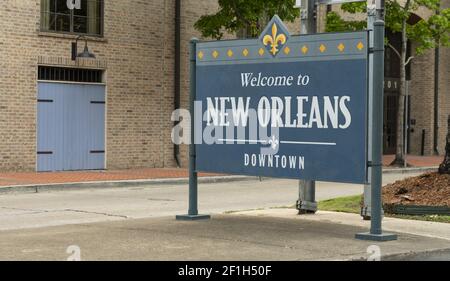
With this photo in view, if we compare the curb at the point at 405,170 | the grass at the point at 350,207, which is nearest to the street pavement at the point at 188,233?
the grass at the point at 350,207

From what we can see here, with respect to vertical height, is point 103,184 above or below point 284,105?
below

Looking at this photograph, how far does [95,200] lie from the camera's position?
16.4 meters

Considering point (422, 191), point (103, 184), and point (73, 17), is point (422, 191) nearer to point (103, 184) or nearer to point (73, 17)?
point (103, 184)

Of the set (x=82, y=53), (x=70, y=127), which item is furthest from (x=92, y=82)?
(x=70, y=127)

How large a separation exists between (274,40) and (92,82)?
13164 millimetres

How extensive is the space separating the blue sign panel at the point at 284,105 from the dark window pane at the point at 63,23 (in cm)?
1155

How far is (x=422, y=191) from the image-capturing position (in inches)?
519

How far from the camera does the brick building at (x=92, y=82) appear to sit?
71.1ft

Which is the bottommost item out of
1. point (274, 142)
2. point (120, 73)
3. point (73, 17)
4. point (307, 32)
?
point (274, 142)

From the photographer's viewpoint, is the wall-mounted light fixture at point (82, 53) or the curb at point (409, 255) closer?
the curb at point (409, 255)

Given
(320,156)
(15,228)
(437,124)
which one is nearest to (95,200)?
(15,228)

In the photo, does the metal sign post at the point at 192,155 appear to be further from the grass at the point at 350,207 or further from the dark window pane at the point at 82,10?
the dark window pane at the point at 82,10

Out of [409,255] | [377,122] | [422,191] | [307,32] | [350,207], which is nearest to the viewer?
[409,255]

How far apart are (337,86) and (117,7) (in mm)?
14610
